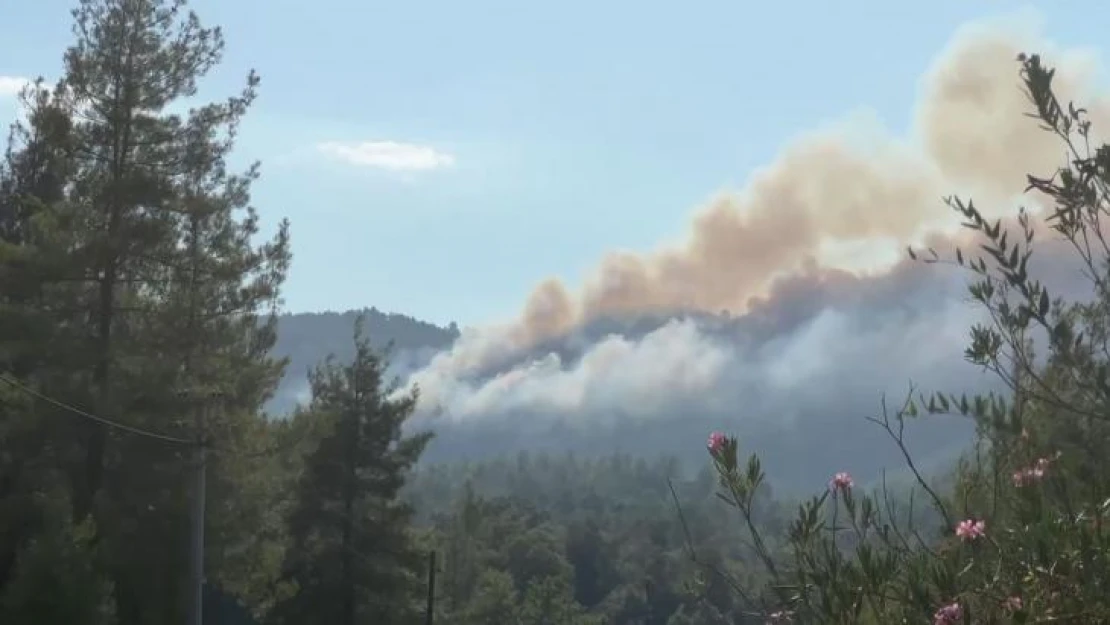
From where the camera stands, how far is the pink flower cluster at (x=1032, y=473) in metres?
4.07

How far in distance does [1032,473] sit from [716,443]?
0.95m

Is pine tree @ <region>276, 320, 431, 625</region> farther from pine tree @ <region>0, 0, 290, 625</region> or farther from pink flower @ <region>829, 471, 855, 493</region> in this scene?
pink flower @ <region>829, 471, 855, 493</region>

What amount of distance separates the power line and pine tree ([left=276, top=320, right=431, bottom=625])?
8.55 metres

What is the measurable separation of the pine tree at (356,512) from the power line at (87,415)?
28.0 ft

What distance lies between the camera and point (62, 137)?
23172 mm

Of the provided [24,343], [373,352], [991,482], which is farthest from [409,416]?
[991,482]

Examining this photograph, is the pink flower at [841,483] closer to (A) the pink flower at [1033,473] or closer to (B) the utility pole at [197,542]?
(A) the pink flower at [1033,473]

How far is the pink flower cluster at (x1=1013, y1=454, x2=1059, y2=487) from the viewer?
407 centimetres

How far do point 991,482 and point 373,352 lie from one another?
29.3 m

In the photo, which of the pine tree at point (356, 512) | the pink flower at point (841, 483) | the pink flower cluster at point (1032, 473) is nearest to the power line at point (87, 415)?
the pine tree at point (356, 512)

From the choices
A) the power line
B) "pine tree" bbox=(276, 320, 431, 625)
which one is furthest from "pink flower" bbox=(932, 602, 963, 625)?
"pine tree" bbox=(276, 320, 431, 625)

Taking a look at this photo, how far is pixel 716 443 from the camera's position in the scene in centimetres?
440

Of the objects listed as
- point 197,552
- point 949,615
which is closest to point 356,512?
point 197,552

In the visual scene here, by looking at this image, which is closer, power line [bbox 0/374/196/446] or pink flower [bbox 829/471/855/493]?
pink flower [bbox 829/471/855/493]
